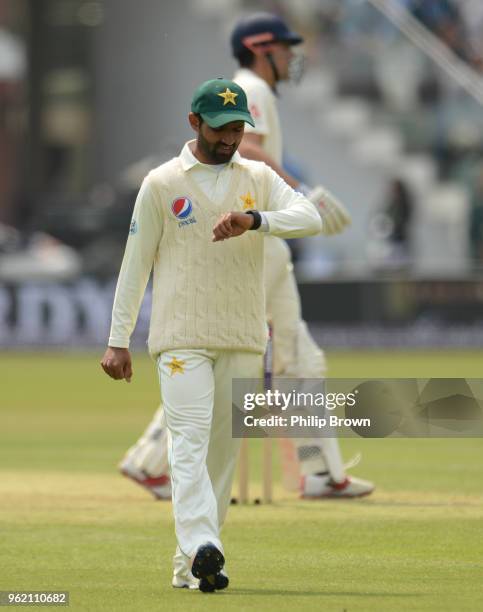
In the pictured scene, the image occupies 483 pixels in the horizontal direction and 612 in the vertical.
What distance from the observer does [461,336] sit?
74.3 feet

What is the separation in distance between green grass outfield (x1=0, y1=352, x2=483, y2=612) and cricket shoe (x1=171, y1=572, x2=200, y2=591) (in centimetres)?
9

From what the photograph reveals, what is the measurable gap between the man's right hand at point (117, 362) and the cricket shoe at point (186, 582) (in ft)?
2.35

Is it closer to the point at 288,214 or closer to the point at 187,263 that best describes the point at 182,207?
the point at 187,263

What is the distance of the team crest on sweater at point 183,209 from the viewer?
6191 mm

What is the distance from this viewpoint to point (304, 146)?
29312mm

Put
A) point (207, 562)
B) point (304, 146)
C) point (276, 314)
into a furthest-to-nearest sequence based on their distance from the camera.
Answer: point (304, 146) → point (276, 314) → point (207, 562)

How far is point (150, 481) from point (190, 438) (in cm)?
287

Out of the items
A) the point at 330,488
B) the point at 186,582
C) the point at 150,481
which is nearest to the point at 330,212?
the point at 330,488

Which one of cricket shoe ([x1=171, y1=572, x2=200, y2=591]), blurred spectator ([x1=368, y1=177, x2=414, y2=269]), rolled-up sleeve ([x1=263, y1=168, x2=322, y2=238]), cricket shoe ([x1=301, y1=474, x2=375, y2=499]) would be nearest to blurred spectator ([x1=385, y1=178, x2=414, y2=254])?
blurred spectator ([x1=368, y1=177, x2=414, y2=269])

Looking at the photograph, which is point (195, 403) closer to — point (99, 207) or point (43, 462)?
point (43, 462)

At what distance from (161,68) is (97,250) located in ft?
19.4

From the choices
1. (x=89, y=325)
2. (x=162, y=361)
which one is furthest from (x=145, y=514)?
(x=89, y=325)

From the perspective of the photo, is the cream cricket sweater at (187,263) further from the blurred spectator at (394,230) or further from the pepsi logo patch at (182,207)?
the blurred spectator at (394,230)

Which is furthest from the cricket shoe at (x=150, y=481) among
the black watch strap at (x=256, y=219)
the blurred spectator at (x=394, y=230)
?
the blurred spectator at (x=394, y=230)
